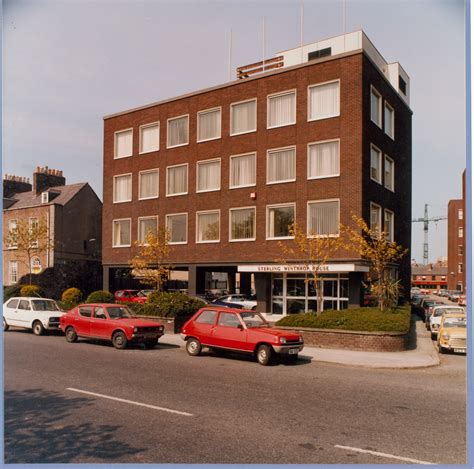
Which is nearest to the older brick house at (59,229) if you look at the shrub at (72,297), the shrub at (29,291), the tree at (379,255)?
the shrub at (29,291)

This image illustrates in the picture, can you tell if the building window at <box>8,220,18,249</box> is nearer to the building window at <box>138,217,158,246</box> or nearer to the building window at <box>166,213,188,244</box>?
the building window at <box>138,217,158,246</box>

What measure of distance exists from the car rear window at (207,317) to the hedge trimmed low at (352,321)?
488 centimetres

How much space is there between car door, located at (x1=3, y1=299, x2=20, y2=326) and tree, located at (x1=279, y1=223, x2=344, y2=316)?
44.8 ft

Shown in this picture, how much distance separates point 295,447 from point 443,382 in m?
7.50

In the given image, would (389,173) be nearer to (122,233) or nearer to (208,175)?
(208,175)

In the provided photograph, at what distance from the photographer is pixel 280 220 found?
2938 cm

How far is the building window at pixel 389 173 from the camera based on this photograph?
30.6 m

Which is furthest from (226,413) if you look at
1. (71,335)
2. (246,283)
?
(246,283)

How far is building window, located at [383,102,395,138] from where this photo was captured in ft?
99.6

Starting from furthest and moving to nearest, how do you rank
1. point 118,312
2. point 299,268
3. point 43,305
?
point 299,268
point 43,305
point 118,312

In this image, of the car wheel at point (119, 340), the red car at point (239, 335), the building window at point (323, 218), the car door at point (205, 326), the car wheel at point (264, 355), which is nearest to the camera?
the car wheel at point (264, 355)

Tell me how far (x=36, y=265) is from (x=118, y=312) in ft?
85.6

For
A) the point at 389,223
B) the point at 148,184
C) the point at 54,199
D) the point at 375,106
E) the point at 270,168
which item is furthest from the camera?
the point at 54,199

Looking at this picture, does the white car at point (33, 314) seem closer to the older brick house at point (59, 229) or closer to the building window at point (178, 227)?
the building window at point (178, 227)
